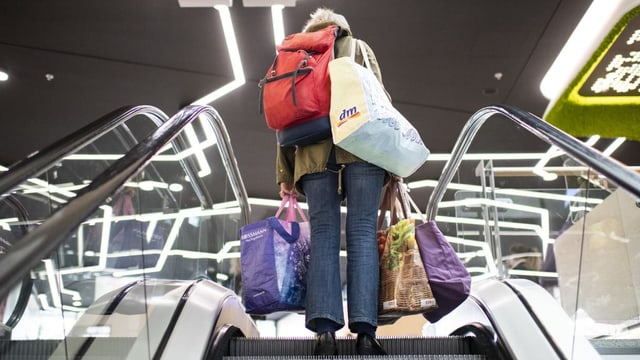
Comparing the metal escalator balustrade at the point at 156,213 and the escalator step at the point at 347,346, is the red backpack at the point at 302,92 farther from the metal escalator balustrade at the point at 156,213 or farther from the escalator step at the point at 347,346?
the escalator step at the point at 347,346

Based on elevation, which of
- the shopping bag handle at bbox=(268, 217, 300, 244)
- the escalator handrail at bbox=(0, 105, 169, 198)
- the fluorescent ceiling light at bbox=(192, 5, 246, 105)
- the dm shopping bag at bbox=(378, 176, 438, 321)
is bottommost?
the dm shopping bag at bbox=(378, 176, 438, 321)

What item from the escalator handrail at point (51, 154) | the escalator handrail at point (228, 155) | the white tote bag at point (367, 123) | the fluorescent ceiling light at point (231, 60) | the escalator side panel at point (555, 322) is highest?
the fluorescent ceiling light at point (231, 60)

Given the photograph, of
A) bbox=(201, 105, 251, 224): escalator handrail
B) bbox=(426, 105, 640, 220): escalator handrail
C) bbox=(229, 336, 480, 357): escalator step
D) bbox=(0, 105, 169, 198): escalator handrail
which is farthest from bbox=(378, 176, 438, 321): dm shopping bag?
bbox=(201, 105, 251, 224): escalator handrail

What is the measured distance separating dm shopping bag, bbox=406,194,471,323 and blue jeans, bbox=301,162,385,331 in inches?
8.9

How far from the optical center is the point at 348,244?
284cm

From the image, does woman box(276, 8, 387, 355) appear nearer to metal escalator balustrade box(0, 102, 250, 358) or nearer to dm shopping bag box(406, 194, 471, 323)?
dm shopping bag box(406, 194, 471, 323)

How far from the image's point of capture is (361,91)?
262 cm

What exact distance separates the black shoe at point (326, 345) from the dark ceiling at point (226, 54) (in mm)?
4894

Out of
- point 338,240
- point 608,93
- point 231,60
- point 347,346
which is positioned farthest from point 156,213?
point 231,60

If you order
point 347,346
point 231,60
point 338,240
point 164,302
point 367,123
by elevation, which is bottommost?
point 347,346

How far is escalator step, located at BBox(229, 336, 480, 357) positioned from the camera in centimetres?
311

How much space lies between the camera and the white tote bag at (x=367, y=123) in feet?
8.52

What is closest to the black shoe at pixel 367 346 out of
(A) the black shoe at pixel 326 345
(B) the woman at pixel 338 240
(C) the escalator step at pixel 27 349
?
(B) the woman at pixel 338 240

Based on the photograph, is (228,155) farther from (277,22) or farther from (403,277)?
(277,22)
